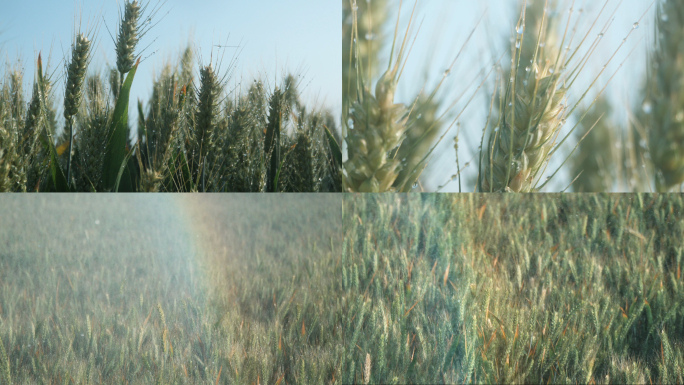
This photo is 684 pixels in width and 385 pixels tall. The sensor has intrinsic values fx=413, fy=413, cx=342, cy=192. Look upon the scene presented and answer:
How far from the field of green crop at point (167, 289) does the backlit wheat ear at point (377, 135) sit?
8 centimetres

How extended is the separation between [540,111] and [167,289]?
0.73m

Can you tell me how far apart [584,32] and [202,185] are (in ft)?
2.48

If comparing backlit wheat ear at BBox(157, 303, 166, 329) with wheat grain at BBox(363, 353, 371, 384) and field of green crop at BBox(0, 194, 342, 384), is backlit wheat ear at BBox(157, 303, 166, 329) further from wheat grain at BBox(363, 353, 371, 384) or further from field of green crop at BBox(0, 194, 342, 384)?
wheat grain at BBox(363, 353, 371, 384)

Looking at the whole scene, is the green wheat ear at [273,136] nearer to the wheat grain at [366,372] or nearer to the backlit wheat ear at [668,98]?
the wheat grain at [366,372]

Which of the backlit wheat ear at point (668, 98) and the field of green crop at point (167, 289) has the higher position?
the backlit wheat ear at point (668, 98)

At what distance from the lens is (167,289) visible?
2.45 ft

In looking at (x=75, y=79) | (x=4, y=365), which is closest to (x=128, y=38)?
(x=75, y=79)

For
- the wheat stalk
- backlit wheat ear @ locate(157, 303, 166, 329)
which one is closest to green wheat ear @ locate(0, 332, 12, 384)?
backlit wheat ear @ locate(157, 303, 166, 329)

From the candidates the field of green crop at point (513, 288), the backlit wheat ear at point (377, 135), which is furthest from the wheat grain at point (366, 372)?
the backlit wheat ear at point (377, 135)

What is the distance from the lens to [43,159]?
0.81m

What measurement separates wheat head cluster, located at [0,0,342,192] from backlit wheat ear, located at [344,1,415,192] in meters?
0.09

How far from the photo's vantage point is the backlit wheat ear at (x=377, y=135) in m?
0.67

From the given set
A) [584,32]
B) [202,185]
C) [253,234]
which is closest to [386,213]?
[253,234]

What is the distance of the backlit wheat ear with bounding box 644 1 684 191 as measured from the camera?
736 mm
